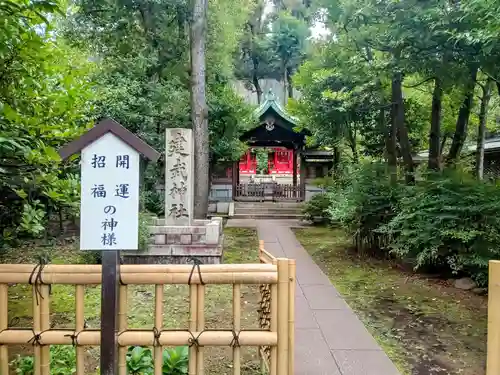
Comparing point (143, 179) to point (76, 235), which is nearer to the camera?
point (76, 235)

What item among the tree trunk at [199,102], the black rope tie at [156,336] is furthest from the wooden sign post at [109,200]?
the tree trunk at [199,102]

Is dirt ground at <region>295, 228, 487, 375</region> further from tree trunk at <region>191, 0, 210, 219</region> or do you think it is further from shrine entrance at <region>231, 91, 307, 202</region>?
shrine entrance at <region>231, 91, 307, 202</region>

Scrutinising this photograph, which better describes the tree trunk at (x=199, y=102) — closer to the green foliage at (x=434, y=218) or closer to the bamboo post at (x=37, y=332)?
the green foliage at (x=434, y=218)

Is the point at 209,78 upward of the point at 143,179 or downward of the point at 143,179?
upward

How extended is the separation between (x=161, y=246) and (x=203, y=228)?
84 cm

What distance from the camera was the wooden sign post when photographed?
7.97 feet

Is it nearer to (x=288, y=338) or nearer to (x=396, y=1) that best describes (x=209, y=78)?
(x=396, y=1)

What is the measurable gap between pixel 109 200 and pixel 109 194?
0.04 m

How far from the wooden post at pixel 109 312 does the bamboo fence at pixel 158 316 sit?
12 cm

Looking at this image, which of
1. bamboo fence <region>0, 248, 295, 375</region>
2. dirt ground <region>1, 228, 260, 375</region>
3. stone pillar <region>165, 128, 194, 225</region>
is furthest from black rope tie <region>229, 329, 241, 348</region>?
stone pillar <region>165, 128, 194, 225</region>

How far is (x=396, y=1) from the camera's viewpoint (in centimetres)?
612

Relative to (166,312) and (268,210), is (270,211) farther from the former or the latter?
(166,312)

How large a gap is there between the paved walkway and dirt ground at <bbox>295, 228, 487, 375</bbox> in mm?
160

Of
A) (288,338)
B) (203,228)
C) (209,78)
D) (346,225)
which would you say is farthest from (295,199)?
(288,338)
